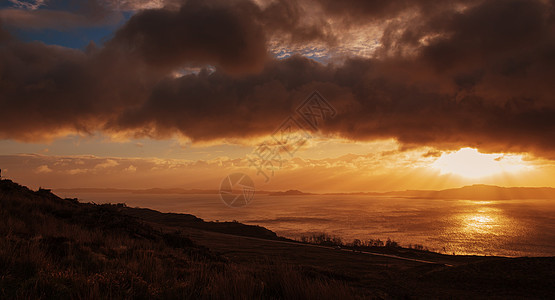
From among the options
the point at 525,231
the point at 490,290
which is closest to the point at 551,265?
the point at 490,290

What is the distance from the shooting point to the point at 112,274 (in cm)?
606

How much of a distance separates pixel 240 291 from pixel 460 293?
11.5 meters

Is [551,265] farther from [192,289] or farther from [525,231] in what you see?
[525,231]

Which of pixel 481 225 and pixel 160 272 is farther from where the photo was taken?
pixel 481 225

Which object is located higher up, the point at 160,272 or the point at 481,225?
the point at 160,272

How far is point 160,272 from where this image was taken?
705cm

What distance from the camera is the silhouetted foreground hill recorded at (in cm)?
525

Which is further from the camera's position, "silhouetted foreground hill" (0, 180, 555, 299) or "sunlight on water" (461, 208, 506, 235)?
"sunlight on water" (461, 208, 506, 235)

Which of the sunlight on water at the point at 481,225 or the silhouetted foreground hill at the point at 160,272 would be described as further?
the sunlight on water at the point at 481,225

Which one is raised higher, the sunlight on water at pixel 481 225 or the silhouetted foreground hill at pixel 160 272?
the silhouetted foreground hill at pixel 160 272

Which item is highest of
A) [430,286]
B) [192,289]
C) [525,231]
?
[192,289]

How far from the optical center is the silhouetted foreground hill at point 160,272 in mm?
5250

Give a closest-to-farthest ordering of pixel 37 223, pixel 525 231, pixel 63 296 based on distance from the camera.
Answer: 1. pixel 63 296
2. pixel 37 223
3. pixel 525 231

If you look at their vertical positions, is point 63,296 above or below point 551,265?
above
